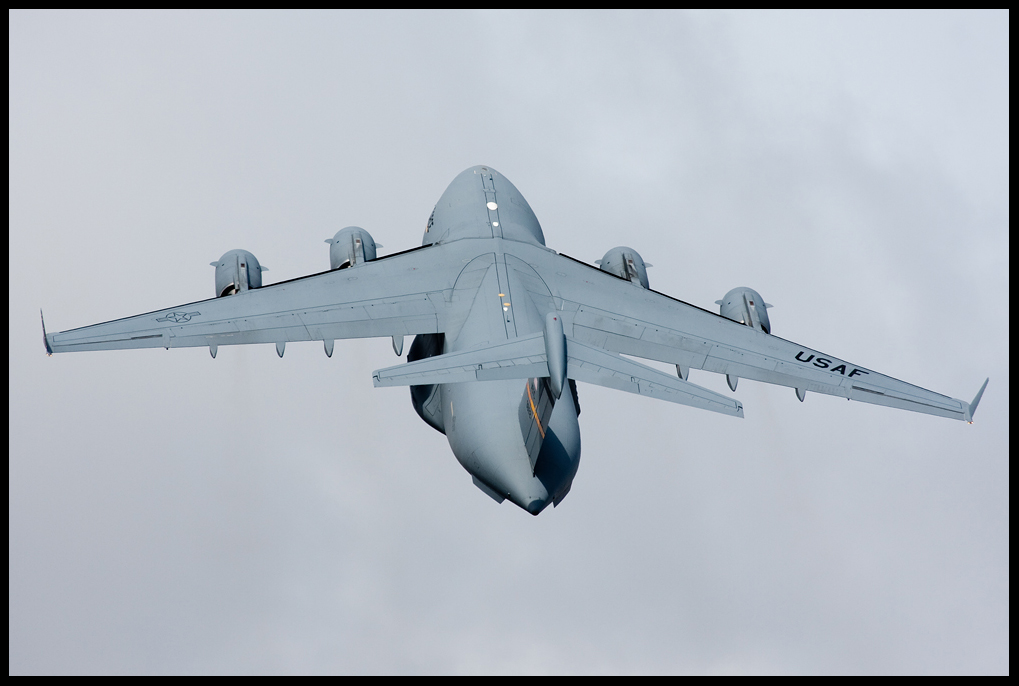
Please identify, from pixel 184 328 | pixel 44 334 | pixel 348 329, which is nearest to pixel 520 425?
pixel 348 329

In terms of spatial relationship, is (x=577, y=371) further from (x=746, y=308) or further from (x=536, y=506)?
(x=746, y=308)

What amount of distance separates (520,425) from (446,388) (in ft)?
9.85

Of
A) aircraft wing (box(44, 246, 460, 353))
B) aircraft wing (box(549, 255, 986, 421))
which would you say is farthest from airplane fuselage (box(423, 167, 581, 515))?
aircraft wing (box(549, 255, 986, 421))

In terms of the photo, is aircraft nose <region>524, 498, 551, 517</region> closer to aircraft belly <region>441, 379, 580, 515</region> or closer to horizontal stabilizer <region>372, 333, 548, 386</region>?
aircraft belly <region>441, 379, 580, 515</region>

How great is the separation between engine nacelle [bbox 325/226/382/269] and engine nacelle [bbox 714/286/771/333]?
8866 millimetres

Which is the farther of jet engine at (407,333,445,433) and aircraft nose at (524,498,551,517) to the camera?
jet engine at (407,333,445,433)

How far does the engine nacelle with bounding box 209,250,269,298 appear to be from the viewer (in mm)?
28641

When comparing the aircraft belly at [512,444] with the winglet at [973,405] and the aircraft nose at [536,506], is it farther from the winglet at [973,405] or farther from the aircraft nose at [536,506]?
the winglet at [973,405]

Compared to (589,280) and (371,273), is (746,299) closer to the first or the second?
(589,280)

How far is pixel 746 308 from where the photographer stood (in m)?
Result: 30.0

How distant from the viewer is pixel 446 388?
25500 millimetres

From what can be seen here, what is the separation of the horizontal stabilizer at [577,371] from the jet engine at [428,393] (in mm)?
5273

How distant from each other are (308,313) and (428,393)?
128 inches

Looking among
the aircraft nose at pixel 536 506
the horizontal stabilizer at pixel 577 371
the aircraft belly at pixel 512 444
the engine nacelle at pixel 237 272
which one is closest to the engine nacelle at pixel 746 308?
the aircraft belly at pixel 512 444
